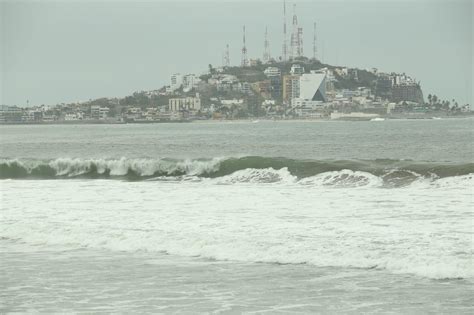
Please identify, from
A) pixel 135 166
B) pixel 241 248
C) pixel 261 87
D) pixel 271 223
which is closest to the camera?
pixel 241 248

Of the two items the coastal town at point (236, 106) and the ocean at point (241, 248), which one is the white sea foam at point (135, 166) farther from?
the coastal town at point (236, 106)

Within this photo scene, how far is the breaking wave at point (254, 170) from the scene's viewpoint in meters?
24.5

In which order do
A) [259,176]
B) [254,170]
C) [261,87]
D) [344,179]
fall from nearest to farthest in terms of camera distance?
[344,179]
[259,176]
[254,170]
[261,87]

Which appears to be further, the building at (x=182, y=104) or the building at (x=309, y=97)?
the building at (x=309, y=97)

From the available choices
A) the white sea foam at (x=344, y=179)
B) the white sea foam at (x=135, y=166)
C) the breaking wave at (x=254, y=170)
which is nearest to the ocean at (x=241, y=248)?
the white sea foam at (x=344, y=179)

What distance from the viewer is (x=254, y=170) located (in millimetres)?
27766

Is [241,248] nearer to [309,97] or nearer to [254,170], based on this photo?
[254,170]

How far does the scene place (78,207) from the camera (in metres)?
17.8

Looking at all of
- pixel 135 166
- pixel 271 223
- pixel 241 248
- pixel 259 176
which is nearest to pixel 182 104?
pixel 135 166

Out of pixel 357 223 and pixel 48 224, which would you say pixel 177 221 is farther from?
pixel 357 223

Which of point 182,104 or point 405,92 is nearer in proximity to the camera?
point 182,104

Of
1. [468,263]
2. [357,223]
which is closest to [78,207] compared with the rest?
[357,223]

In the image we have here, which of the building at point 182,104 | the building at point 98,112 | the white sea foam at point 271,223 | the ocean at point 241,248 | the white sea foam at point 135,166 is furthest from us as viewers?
the building at point 182,104

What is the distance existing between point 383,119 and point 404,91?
9.55 meters
